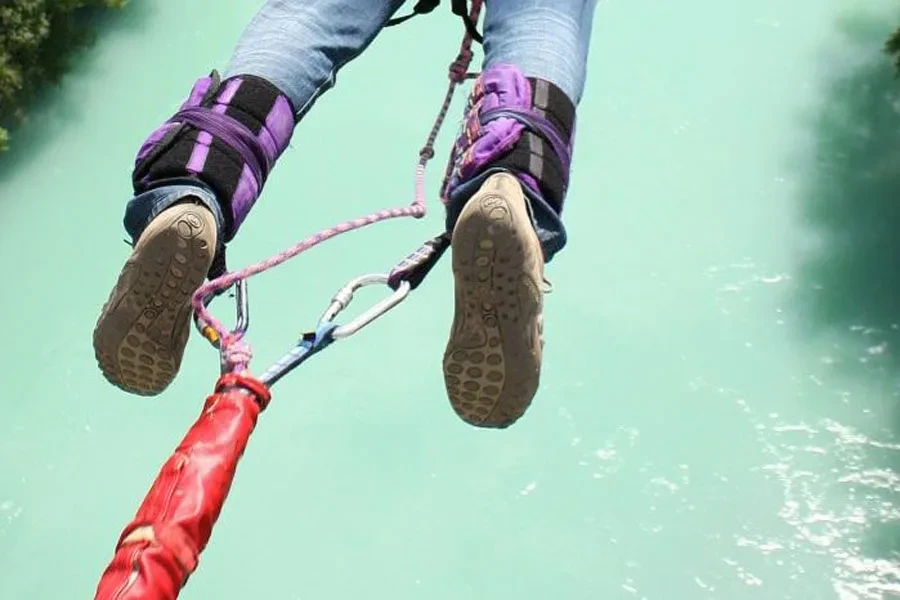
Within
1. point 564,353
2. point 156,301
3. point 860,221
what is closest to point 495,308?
point 156,301

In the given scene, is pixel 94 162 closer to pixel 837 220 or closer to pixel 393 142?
pixel 393 142

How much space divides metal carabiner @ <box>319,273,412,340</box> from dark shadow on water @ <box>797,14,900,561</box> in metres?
2.04

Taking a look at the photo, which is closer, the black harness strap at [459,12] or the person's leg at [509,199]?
the person's leg at [509,199]

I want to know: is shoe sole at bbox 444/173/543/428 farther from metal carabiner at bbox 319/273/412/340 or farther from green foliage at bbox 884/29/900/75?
green foliage at bbox 884/29/900/75

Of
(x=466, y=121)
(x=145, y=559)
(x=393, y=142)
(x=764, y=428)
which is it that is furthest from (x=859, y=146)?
(x=145, y=559)

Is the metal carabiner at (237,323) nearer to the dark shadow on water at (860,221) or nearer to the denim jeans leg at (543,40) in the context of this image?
the denim jeans leg at (543,40)

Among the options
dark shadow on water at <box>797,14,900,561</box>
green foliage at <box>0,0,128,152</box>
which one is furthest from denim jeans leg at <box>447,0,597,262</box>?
green foliage at <box>0,0,128,152</box>

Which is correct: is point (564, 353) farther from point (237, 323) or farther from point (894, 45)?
point (237, 323)

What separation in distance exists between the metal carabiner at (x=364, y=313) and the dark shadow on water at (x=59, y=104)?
258cm

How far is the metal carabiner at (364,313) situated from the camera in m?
1.30

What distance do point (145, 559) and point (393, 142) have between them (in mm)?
2614

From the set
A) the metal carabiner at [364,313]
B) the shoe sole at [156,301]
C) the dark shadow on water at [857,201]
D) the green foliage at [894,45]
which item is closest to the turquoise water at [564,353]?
the dark shadow on water at [857,201]

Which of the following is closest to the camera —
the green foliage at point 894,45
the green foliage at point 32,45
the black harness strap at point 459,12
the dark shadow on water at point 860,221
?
the black harness strap at point 459,12

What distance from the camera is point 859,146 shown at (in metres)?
3.82
